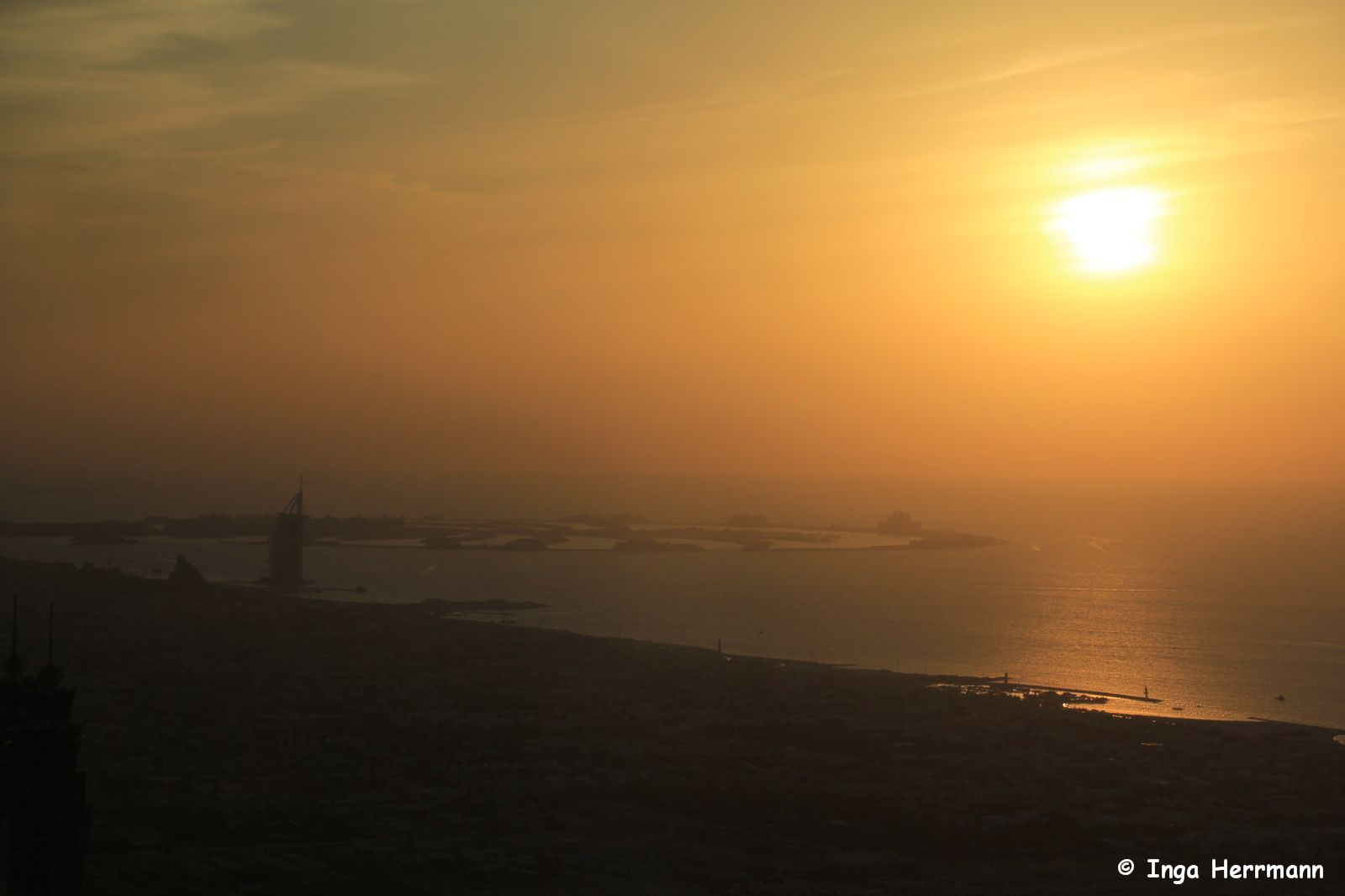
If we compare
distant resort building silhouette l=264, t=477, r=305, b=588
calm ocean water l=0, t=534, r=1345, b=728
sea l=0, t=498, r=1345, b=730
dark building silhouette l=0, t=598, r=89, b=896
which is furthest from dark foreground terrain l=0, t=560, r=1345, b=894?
distant resort building silhouette l=264, t=477, r=305, b=588

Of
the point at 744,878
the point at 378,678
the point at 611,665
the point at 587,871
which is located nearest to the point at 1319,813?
the point at 744,878

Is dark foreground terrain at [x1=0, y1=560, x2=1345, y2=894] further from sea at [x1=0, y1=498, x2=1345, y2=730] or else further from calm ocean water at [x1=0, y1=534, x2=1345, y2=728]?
sea at [x1=0, y1=498, x2=1345, y2=730]

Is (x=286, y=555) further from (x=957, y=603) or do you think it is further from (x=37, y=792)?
(x=37, y=792)

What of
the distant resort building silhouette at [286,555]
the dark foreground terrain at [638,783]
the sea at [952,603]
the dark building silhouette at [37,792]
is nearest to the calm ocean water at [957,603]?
the sea at [952,603]

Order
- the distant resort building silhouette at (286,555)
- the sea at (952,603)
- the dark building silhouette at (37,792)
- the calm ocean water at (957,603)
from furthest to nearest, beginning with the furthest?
the distant resort building silhouette at (286,555), the calm ocean water at (957,603), the sea at (952,603), the dark building silhouette at (37,792)

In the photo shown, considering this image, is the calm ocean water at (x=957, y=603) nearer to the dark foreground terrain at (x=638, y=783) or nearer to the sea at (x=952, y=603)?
the sea at (x=952, y=603)

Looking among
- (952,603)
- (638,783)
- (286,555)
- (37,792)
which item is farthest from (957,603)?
(37,792)
